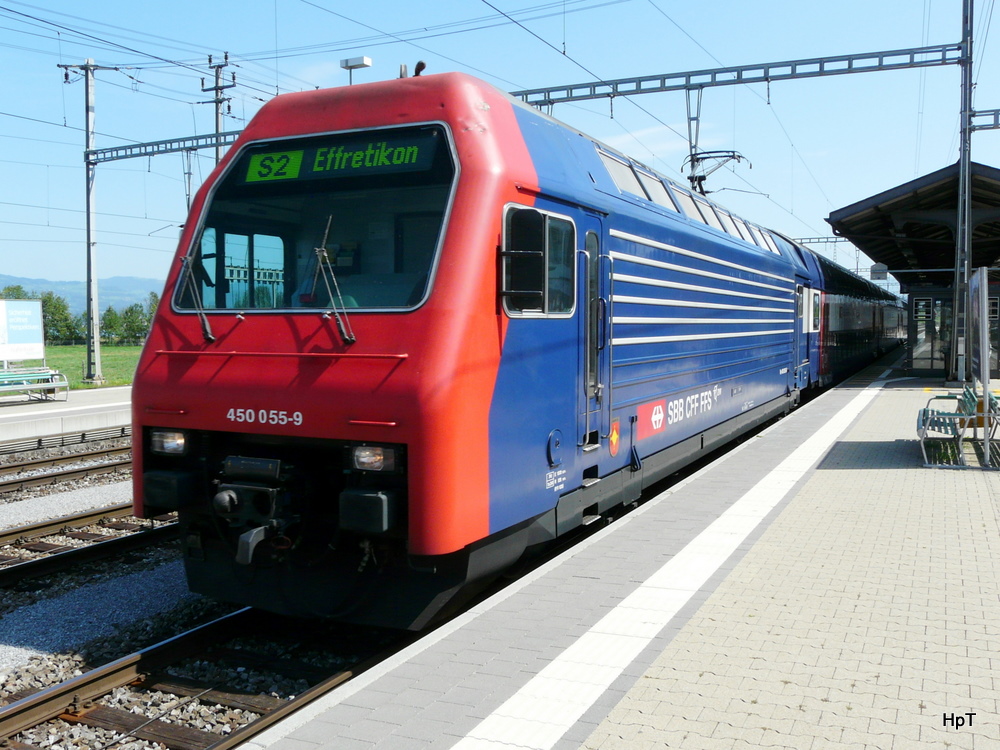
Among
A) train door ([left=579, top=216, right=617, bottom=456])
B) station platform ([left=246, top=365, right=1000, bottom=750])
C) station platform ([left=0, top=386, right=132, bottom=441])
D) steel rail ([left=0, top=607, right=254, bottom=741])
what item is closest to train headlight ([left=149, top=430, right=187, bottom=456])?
steel rail ([left=0, top=607, right=254, bottom=741])

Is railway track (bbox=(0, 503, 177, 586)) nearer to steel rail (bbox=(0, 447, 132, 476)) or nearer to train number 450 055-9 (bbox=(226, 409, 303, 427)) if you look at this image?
train number 450 055-9 (bbox=(226, 409, 303, 427))

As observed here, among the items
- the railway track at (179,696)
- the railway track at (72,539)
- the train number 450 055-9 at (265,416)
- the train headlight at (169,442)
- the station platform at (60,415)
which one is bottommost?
the railway track at (179,696)

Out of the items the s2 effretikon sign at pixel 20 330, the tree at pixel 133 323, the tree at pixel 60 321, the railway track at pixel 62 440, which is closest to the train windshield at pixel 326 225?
the railway track at pixel 62 440

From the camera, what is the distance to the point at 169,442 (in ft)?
18.0

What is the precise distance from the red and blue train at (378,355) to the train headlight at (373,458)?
0.01 metres

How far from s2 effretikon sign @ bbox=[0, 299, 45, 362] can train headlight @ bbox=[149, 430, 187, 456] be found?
1812cm

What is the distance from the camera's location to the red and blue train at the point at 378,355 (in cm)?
482

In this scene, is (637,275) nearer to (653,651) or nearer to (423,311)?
(423,311)

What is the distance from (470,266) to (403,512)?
1421 mm

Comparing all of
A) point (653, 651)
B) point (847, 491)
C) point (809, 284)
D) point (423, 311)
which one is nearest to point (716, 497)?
point (847, 491)

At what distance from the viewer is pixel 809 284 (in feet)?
58.6

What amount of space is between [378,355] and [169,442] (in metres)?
1.60

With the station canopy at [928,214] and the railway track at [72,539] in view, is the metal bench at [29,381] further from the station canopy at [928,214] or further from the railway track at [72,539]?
the station canopy at [928,214]

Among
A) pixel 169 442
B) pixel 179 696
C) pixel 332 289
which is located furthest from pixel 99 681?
pixel 332 289
